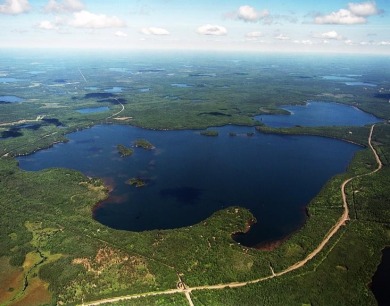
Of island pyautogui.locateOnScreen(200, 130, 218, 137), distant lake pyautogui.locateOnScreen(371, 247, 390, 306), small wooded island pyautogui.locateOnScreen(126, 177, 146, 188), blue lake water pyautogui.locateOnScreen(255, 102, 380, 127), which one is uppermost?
distant lake pyautogui.locateOnScreen(371, 247, 390, 306)

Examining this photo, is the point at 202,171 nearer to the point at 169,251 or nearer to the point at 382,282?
the point at 169,251

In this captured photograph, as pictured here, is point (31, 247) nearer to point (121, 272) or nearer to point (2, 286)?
point (2, 286)

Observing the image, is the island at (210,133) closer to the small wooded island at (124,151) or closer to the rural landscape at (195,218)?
the rural landscape at (195,218)

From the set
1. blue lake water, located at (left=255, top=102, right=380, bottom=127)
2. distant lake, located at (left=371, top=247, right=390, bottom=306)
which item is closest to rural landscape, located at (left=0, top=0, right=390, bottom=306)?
distant lake, located at (left=371, top=247, right=390, bottom=306)

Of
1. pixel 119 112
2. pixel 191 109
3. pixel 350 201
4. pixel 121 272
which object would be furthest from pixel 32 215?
pixel 191 109

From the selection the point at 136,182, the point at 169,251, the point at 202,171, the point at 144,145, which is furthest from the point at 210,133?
the point at 169,251

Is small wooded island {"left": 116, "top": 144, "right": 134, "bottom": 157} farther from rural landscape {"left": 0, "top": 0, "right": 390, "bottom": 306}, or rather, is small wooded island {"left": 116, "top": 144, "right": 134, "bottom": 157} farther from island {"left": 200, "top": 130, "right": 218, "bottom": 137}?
island {"left": 200, "top": 130, "right": 218, "bottom": 137}

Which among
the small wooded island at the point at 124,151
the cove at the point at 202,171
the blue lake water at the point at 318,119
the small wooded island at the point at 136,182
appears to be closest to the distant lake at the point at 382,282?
the cove at the point at 202,171

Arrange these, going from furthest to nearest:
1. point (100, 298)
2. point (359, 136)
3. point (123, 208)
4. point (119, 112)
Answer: point (119, 112) < point (359, 136) < point (123, 208) < point (100, 298)
